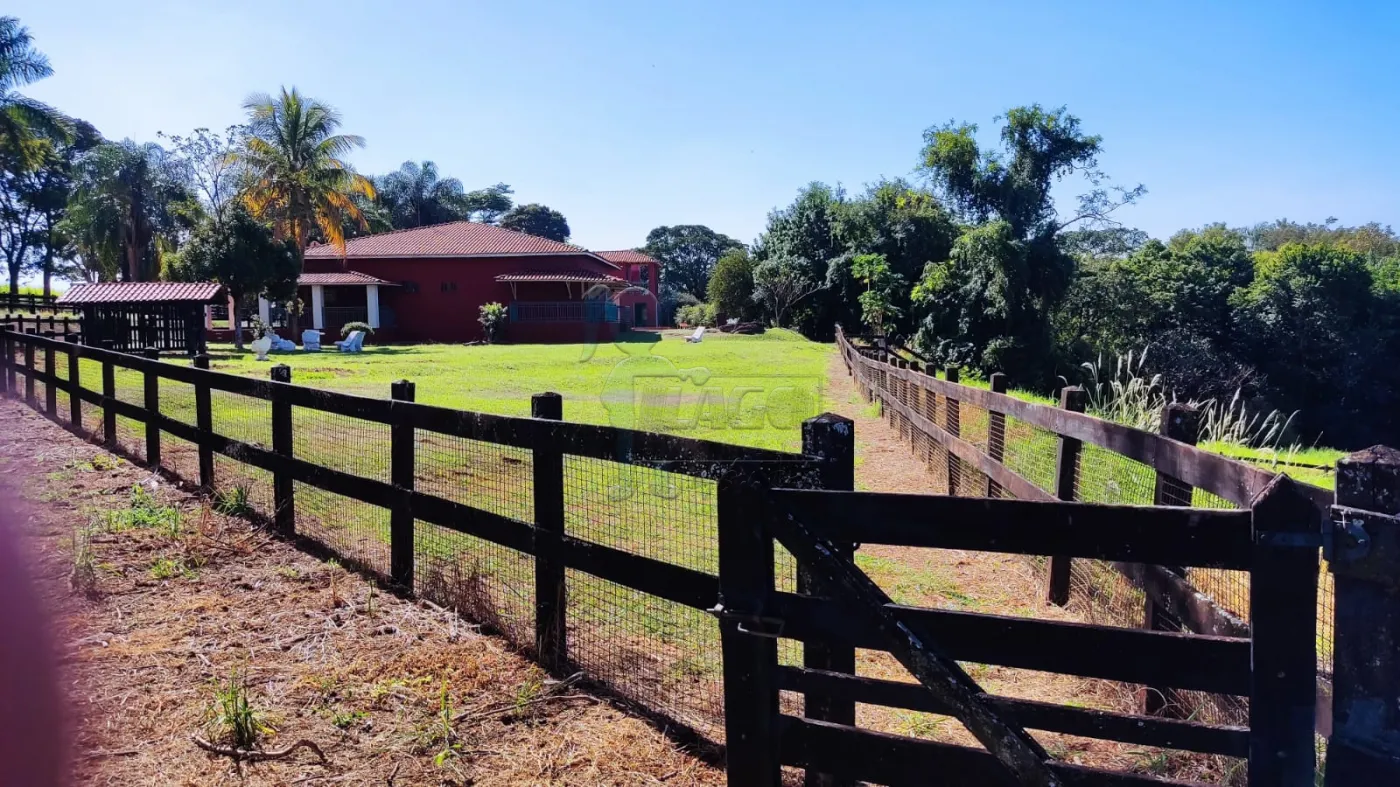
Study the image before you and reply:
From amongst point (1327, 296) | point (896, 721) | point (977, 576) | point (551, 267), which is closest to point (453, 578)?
point (896, 721)

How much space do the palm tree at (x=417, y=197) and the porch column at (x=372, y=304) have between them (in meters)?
30.7

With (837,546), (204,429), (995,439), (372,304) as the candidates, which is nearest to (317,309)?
(372,304)

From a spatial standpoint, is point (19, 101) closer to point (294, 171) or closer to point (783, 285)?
point (294, 171)

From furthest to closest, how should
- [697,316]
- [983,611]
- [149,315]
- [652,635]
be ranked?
[697,316] < [149,315] < [983,611] < [652,635]

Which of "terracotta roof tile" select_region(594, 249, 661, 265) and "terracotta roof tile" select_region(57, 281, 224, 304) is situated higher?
"terracotta roof tile" select_region(594, 249, 661, 265)

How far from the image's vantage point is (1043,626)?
2133 millimetres

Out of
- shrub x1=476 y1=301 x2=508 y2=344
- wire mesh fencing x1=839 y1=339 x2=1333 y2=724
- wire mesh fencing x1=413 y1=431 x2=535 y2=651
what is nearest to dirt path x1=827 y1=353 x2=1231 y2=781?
wire mesh fencing x1=839 y1=339 x2=1333 y2=724

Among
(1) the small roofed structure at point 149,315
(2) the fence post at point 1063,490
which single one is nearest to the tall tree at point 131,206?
(1) the small roofed structure at point 149,315

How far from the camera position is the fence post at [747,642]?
2.43 metres

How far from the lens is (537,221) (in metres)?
89.9

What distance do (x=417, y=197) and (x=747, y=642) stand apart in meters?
74.6

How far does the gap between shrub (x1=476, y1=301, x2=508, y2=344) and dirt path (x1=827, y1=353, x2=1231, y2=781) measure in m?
31.5

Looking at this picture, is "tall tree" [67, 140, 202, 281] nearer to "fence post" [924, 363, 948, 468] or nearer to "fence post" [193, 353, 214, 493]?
"fence post" [193, 353, 214, 493]

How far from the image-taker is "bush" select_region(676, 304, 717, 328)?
162ft
